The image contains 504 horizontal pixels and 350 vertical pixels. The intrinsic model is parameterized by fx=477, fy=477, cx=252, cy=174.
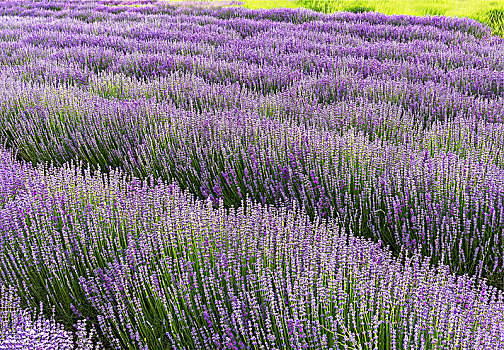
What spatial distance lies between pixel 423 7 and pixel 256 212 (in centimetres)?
1215

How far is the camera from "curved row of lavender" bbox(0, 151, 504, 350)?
1511mm

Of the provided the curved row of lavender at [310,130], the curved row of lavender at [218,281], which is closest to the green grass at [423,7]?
the curved row of lavender at [310,130]

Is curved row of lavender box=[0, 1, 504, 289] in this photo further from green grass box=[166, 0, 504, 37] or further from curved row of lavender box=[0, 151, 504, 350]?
green grass box=[166, 0, 504, 37]

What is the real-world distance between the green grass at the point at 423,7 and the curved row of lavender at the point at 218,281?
31.2 ft

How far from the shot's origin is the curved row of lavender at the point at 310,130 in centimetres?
254

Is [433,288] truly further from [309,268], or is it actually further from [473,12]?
[473,12]

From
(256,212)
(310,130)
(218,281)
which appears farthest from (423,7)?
(218,281)

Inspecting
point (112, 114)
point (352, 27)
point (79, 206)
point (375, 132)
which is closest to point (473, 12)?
point (352, 27)

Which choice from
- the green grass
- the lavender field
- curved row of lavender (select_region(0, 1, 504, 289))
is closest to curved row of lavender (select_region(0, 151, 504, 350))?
the lavender field

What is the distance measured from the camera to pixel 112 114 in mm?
3896

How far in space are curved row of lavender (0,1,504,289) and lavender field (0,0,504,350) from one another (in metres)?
0.02

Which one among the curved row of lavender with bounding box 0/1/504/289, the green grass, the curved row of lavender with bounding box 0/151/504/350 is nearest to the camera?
the curved row of lavender with bounding box 0/151/504/350

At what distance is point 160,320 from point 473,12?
11.7 metres

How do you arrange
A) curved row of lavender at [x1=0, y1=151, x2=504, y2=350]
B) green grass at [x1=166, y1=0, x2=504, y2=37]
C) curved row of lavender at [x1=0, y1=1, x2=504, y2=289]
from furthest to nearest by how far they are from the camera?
green grass at [x1=166, y1=0, x2=504, y2=37] → curved row of lavender at [x1=0, y1=1, x2=504, y2=289] → curved row of lavender at [x1=0, y1=151, x2=504, y2=350]
